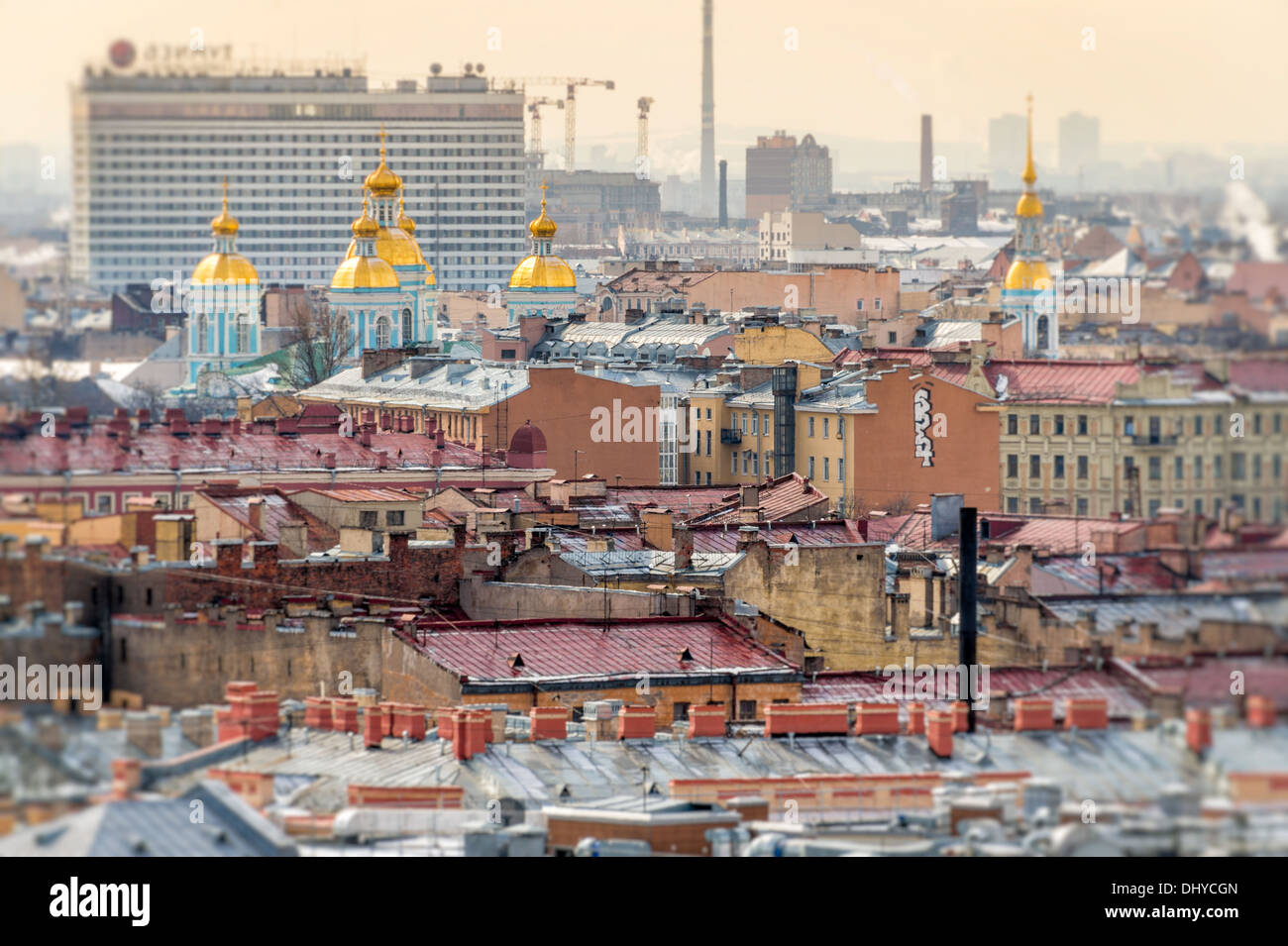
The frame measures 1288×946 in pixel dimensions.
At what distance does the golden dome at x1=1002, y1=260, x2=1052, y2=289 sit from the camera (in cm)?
4606

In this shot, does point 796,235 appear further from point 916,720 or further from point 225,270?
point 916,720

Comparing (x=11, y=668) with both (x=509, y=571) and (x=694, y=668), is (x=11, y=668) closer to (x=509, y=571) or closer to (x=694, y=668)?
(x=694, y=668)

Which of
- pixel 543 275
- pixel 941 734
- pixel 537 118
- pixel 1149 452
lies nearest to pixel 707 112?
pixel 1149 452

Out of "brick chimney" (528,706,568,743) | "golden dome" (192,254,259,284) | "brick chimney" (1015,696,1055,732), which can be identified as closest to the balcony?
"brick chimney" (1015,696,1055,732)

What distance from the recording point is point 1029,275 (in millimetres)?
47656

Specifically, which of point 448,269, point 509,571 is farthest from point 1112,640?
point 448,269

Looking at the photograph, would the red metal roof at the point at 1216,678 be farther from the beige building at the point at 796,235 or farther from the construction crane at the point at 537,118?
the beige building at the point at 796,235

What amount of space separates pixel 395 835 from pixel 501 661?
18.9 feet

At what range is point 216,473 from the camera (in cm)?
2875

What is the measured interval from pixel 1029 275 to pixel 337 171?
33787 mm

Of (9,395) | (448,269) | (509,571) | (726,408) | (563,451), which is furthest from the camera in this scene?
(448,269)

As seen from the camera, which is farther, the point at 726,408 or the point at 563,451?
the point at 726,408

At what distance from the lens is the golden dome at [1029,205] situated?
4240cm

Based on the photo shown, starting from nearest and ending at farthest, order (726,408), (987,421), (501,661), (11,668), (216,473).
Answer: (11,668) → (501,661) → (216,473) → (987,421) → (726,408)
